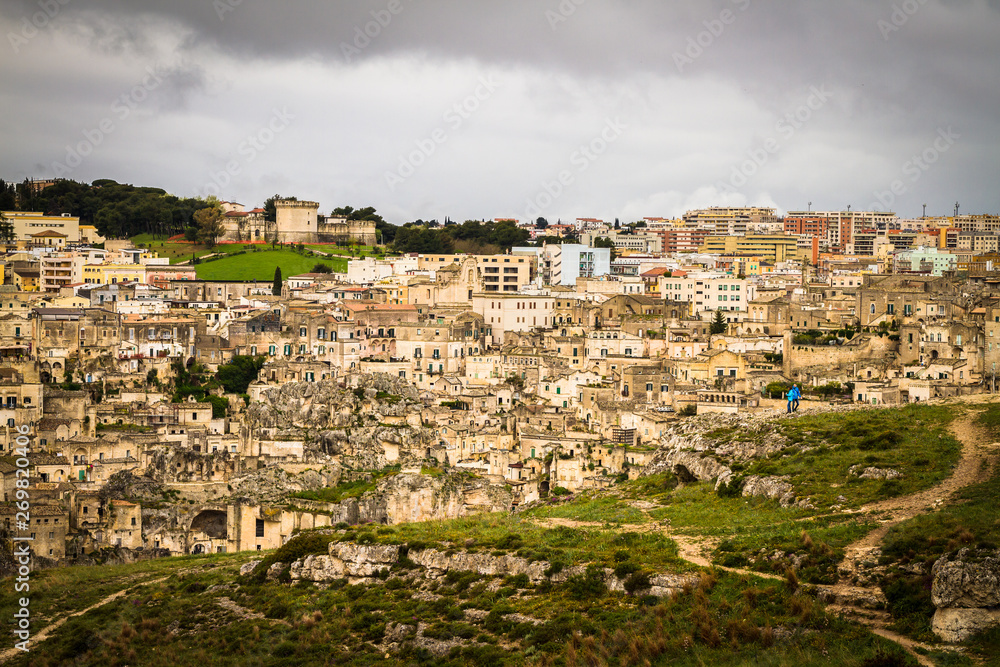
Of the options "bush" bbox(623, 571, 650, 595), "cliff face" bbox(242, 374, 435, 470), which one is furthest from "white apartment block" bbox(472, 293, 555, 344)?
"bush" bbox(623, 571, 650, 595)

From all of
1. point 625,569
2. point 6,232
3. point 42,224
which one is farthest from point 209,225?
point 625,569

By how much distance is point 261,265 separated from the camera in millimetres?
83375

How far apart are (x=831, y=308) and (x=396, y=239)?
44.0 meters

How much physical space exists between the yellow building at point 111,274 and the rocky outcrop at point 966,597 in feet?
197

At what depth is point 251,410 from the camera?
4950 cm

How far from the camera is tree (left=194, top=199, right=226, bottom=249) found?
303 ft

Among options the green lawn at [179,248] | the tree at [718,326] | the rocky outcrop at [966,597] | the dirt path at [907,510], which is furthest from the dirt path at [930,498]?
the green lawn at [179,248]

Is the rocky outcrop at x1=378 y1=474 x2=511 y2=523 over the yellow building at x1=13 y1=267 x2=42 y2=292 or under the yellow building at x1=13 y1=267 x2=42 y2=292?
under

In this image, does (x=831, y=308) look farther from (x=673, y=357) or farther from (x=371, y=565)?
(x=371, y=565)

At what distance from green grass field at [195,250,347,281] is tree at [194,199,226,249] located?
600 centimetres

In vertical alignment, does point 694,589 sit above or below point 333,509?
above

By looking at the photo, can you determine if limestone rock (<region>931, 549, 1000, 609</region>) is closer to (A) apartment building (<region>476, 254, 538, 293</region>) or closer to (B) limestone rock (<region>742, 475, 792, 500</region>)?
(B) limestone rock (<region>742, 475, 792, 500</region>)

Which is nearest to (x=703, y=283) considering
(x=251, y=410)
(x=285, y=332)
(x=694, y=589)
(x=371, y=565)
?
(x=285, y=332)

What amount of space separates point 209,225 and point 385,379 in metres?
46.1
